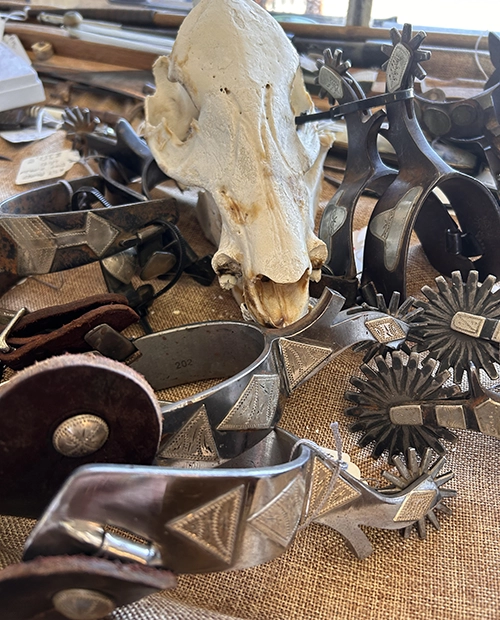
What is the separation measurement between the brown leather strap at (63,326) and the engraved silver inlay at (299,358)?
0.21 metres

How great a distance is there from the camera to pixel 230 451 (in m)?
0.69

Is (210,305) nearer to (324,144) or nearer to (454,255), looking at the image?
(324,144)

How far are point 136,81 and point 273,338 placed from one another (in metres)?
1.68

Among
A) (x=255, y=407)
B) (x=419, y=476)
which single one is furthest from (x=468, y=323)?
(x=255, y=407)

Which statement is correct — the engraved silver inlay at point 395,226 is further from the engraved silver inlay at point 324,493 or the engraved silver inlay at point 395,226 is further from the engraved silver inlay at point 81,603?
the engraved silver inlay at point 81,603

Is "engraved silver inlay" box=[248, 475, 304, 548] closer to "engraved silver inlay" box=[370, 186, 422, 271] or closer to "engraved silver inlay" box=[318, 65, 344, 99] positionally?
"engraved silver inlay" box=[370, 186, 422, 271]

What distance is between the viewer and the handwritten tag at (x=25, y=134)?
72.8 inches

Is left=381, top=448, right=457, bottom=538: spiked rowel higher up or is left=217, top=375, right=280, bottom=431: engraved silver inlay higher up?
left=217, top=375, right=280, bottom=431: engraved silver inlay

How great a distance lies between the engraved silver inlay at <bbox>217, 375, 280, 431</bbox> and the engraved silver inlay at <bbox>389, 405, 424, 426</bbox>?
0.17 m

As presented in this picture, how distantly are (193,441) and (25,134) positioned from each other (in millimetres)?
1593

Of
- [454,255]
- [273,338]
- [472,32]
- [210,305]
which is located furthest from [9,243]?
[472,32]

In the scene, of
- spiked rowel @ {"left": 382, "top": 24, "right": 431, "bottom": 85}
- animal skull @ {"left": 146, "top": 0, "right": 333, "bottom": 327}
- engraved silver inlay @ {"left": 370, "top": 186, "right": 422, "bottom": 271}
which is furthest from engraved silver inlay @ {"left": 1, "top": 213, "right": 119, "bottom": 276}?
spiked rowel @ {"left": 382, "top": 24, "right": 431, "bottom": 85}

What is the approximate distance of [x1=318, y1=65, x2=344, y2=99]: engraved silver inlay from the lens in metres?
1.13

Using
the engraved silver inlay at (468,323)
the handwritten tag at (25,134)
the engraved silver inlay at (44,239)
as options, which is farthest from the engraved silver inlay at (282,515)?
the handwritten tag at (25,134)
